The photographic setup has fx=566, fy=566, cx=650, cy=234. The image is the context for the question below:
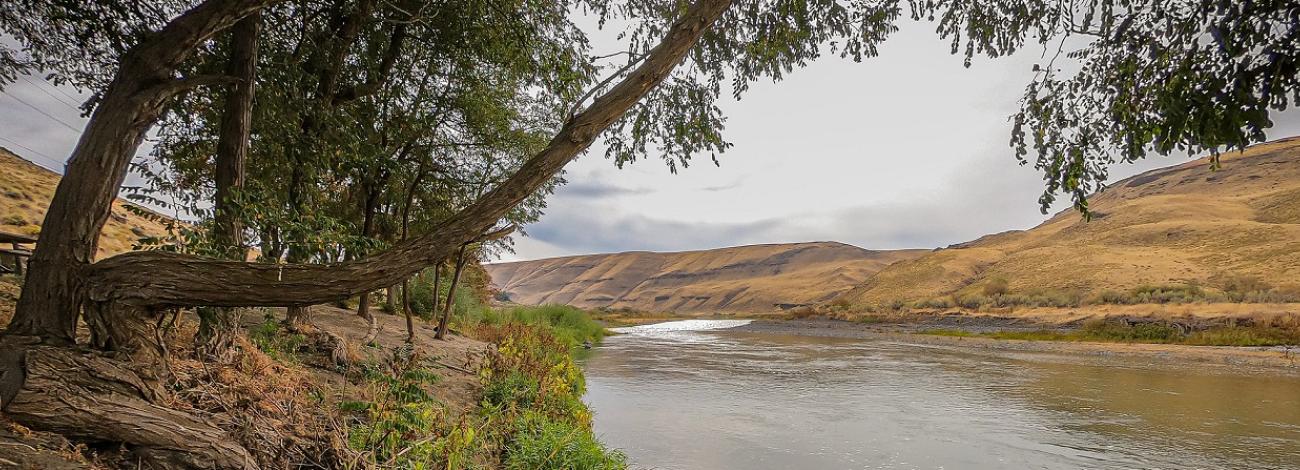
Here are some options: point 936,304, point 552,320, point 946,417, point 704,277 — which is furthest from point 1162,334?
point 704,277

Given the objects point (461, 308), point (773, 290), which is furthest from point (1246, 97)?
point (773, 290)

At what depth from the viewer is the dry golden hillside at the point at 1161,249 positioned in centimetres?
3484

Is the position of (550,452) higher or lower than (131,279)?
lower

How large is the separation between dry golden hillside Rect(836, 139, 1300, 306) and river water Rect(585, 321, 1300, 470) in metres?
9.99

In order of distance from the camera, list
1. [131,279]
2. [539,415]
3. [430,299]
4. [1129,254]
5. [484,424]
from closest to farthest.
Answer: [131,279] < [484,424] < [539,415] < [430,299] < [1129,254]

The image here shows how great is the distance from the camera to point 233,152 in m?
4.75

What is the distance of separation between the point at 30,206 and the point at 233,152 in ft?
77.4

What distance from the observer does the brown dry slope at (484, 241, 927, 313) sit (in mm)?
107938

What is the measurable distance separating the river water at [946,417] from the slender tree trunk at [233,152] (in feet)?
17.2

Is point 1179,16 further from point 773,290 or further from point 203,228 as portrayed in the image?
point 773,290

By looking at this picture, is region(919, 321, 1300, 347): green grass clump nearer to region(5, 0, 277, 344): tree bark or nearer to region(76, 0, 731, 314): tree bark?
region(76, 0, 731, 314): tree bark

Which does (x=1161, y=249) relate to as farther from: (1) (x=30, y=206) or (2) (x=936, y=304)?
(1) (x=30, y=206)

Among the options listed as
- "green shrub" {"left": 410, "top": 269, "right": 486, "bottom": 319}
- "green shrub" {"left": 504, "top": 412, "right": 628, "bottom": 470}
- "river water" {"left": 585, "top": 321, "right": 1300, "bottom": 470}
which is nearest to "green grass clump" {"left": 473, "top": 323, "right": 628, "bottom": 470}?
"green shrub" {"left": 504, "top": 412, "right": 628, "bottom": 470}

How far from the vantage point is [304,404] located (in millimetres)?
4484
